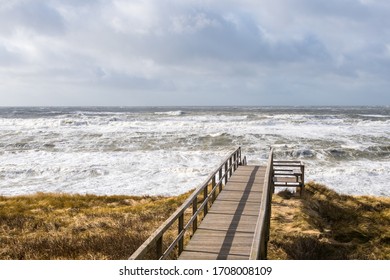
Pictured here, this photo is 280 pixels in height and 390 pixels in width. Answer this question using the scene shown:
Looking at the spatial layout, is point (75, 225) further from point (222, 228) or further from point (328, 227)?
point (328, 227)

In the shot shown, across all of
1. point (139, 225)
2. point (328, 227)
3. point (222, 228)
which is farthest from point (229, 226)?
point (328, 227)

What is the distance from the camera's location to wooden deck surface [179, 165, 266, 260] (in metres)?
7.66

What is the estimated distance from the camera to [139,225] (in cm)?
1186

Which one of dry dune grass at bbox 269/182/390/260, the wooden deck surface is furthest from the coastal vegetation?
the wooden deck surface

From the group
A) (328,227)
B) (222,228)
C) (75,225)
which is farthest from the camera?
(328,227)

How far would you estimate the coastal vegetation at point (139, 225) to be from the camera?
9602 mm

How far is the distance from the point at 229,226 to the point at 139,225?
3646 millimetres

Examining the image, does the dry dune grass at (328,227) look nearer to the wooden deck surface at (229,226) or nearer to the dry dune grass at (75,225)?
the wooden deck surface at (229,226)

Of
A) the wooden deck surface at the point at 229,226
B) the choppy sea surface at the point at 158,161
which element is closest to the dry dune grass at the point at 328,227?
the wooden deck surface at the point at 229,226

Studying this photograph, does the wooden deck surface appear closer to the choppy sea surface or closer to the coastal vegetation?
the coastal vegetation

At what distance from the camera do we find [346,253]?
994 cm

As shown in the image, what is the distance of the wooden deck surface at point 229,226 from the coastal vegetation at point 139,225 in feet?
3.28

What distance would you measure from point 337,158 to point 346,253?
21597 mm

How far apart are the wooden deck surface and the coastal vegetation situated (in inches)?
39.3
